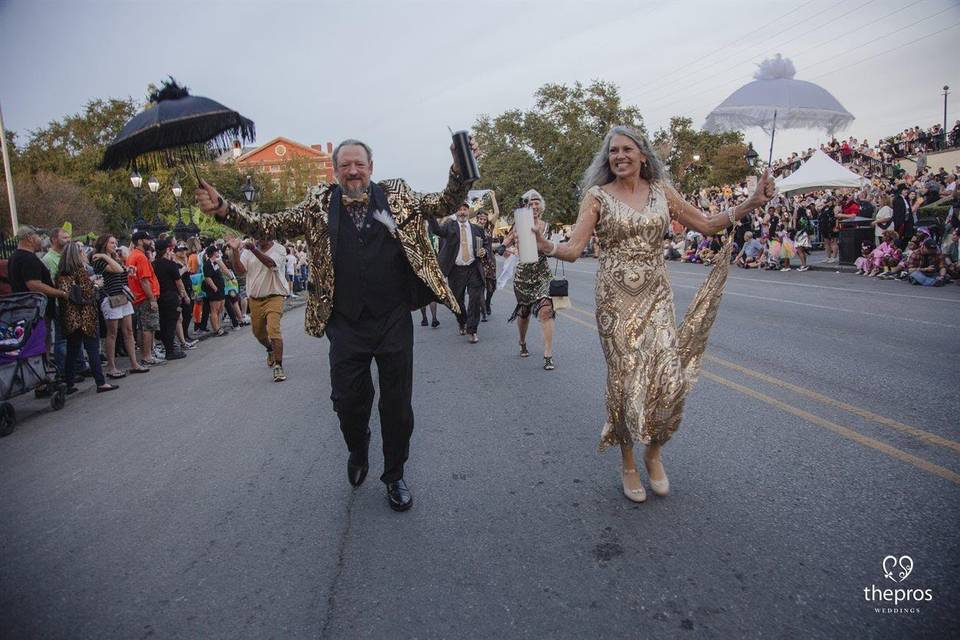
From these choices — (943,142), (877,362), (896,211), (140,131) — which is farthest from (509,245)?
(943,142)

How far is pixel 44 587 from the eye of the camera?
3.11m

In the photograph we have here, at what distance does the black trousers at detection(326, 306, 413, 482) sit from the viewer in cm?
364

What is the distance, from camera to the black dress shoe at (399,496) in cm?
367

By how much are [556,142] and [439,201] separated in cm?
4838

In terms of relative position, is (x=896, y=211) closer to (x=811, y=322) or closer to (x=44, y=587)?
(x=811, y=322)

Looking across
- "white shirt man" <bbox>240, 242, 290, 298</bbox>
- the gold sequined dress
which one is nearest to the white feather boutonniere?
the gold sequined dress

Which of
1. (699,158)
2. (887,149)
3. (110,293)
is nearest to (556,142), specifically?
(699,158)

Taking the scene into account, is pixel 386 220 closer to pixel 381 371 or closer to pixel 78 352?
pixel 381 371

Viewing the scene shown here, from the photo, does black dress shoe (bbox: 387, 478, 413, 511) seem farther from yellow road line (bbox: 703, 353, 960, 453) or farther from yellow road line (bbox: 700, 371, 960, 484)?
yellow road line (bbox: 703, 353, 960, 453)

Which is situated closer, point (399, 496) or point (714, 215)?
point (399, 496)

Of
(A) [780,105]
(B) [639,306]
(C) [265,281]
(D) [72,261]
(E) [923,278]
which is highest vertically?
(A) [780,105]

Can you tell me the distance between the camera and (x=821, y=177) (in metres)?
21.1

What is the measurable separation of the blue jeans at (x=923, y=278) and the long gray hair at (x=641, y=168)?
12391mm

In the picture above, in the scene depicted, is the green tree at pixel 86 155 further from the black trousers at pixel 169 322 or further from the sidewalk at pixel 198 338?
the black trousers at pixel 169 322
